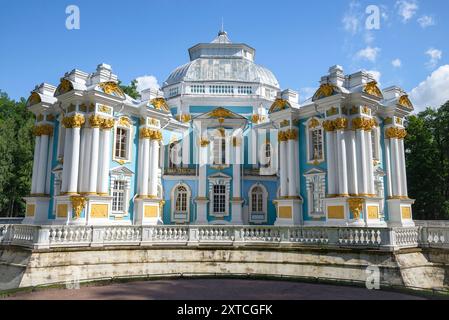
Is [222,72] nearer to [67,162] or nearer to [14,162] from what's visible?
[67,162]

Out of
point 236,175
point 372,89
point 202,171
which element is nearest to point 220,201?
point 236,175

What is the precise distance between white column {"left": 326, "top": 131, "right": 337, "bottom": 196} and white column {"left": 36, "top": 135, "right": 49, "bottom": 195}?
13.9 meters

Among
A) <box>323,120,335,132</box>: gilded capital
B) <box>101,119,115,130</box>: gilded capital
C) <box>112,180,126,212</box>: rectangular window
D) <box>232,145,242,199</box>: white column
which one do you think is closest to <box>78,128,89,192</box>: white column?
<box>101,119,115,130</box>: gilded capital

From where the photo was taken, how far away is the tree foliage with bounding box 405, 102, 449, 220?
3006cm

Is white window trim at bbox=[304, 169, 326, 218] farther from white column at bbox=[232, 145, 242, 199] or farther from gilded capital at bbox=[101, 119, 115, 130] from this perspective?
gilded capital at bbox=[101, 119, 115, 130]

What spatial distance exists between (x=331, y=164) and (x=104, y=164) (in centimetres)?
1045

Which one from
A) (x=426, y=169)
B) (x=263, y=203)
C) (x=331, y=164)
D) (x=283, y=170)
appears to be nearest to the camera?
(x=331, y=164)

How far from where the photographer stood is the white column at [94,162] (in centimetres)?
1688

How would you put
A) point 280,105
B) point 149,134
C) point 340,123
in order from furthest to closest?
point 280,105 → point 149,134 → point 340,123

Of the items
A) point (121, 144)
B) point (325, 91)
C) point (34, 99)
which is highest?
point (34, 99)

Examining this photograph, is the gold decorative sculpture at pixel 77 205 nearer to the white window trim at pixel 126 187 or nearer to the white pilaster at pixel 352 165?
the white window trim at pixel 126 187

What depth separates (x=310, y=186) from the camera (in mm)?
18609
